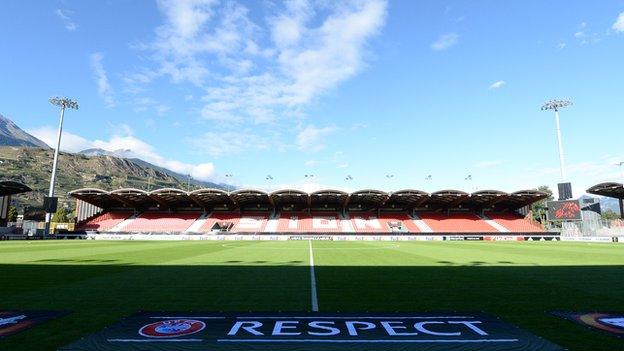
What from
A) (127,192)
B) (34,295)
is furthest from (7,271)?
(127,192)

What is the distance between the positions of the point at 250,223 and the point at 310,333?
6959 centimetres

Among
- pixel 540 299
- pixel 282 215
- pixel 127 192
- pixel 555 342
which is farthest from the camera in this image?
pixel 282 215

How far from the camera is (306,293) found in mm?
11547

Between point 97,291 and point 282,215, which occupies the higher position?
point 282,215

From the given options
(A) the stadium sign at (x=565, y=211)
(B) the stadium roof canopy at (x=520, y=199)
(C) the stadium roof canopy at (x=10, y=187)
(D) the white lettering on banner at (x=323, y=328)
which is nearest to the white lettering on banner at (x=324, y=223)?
(B) the stadium roof canopy at (x=520, y=199)

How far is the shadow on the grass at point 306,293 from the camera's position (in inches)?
313

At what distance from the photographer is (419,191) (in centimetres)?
7044

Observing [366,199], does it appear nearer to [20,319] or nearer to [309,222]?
[309,222]

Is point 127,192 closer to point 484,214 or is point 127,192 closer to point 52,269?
point 52,269

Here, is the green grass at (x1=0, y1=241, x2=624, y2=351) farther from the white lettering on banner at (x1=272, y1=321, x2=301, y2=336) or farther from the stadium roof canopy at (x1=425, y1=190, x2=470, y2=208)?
the stadium roof canopy at (x1=425, y1=190, x2=470, y2=208)

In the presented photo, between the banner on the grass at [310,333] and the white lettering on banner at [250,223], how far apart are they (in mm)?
66340

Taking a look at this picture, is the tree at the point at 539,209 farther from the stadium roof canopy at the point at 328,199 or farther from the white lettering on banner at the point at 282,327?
the white lettering on banner at the point at 282,327

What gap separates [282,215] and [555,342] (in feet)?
241

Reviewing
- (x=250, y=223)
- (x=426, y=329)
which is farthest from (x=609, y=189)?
(x=426, y=329)
